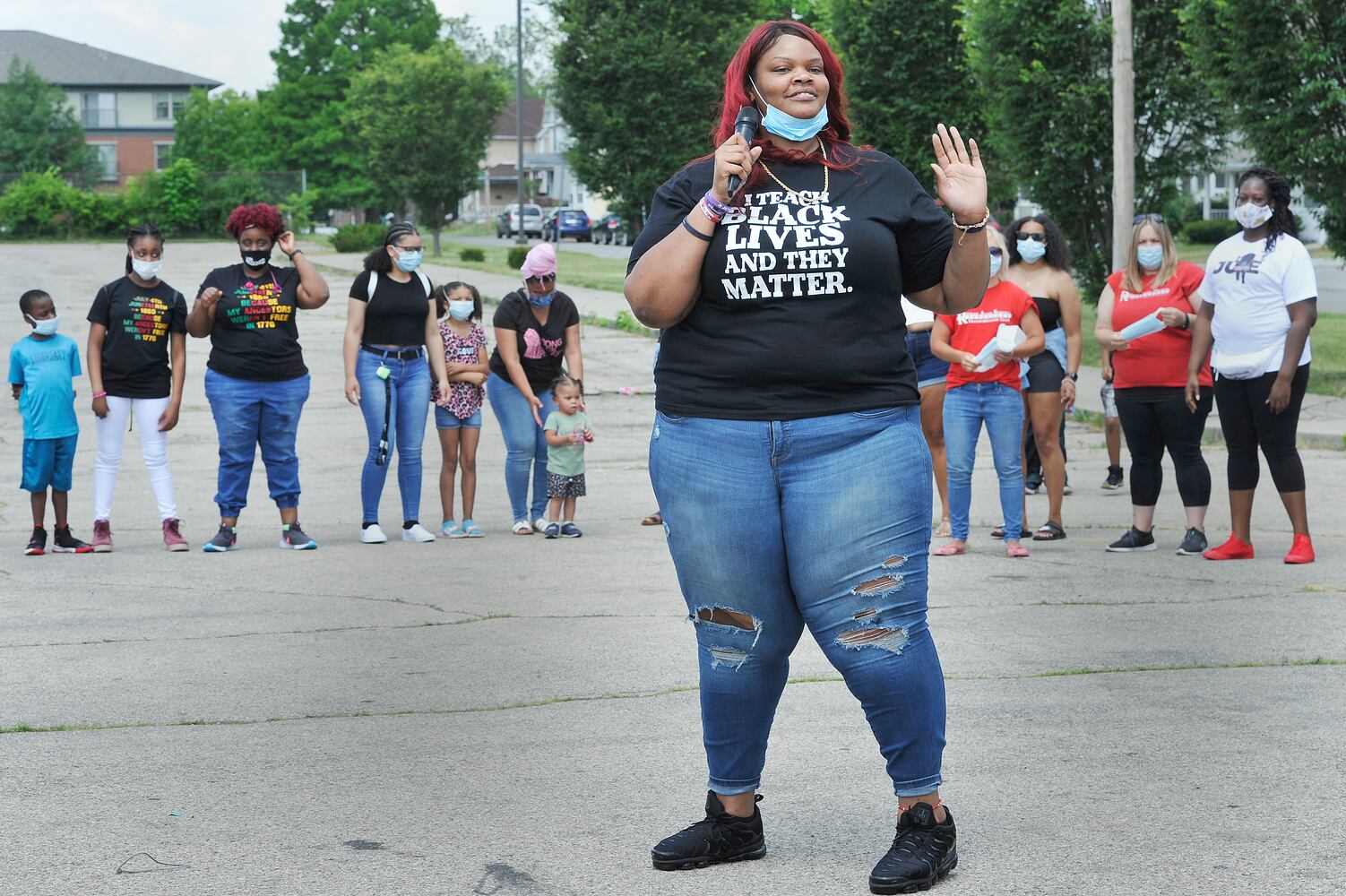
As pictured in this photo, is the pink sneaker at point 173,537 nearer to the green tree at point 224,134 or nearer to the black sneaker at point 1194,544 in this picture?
the black sneaker at point 1194,544

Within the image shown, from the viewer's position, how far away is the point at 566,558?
934 centimetres

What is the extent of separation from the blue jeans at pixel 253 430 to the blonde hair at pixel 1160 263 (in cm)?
479

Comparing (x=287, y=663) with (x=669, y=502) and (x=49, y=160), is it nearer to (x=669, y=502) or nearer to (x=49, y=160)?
(x=669, y=502)

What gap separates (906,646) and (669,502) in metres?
0.68

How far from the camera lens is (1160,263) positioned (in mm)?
9266

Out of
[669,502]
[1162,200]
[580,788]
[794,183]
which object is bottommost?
[580,788]

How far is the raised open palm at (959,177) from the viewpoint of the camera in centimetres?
394

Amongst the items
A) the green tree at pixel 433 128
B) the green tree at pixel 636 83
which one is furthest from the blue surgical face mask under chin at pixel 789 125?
the green tree at pixel 433 128

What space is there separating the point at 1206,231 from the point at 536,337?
156 feet

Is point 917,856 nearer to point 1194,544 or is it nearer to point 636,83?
point 1194,544

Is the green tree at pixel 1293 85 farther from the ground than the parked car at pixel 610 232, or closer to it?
closer to it

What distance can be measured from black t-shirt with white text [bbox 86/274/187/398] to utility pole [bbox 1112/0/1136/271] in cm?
1131

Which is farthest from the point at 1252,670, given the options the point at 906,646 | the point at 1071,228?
the point at 1071,228

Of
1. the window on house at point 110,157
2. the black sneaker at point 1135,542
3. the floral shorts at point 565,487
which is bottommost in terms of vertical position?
the black sneaker at point 1135,542
